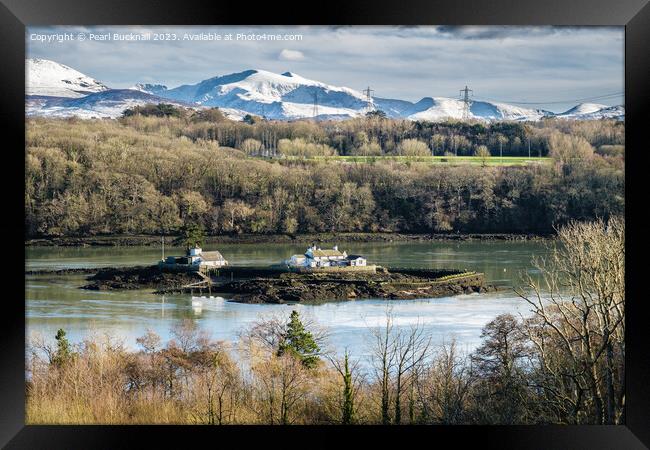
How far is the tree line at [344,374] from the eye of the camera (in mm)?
7168

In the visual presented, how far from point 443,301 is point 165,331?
2.56 meters

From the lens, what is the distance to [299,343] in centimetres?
739

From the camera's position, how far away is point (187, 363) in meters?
7.30

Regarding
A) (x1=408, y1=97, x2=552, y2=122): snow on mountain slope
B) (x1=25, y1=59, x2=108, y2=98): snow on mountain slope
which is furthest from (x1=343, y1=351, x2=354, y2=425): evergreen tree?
(x1=25, y1=59, x2=108, y2=98): snow on mountain slope

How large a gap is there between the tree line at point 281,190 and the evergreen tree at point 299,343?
0.96 m

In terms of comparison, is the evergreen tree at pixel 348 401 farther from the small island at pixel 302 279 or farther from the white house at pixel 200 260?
the white house at pixel 200 260

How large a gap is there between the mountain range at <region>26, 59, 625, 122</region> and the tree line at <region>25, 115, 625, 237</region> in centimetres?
16

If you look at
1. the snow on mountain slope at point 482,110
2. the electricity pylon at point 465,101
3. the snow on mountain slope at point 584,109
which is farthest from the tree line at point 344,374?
the electricity pylon at point 465,101

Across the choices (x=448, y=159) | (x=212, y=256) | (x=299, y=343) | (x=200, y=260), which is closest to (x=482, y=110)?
(x=448, y=159)

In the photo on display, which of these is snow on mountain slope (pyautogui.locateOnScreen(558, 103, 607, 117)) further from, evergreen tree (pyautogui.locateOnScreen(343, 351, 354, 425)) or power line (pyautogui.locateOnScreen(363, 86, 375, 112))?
evergreen tree (pyautogui.locateOnScreen(343, 351, 354, 425))

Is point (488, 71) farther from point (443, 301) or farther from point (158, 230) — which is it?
point (158, 230)

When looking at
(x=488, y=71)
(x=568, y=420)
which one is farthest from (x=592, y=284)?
(x=488, y=71)
